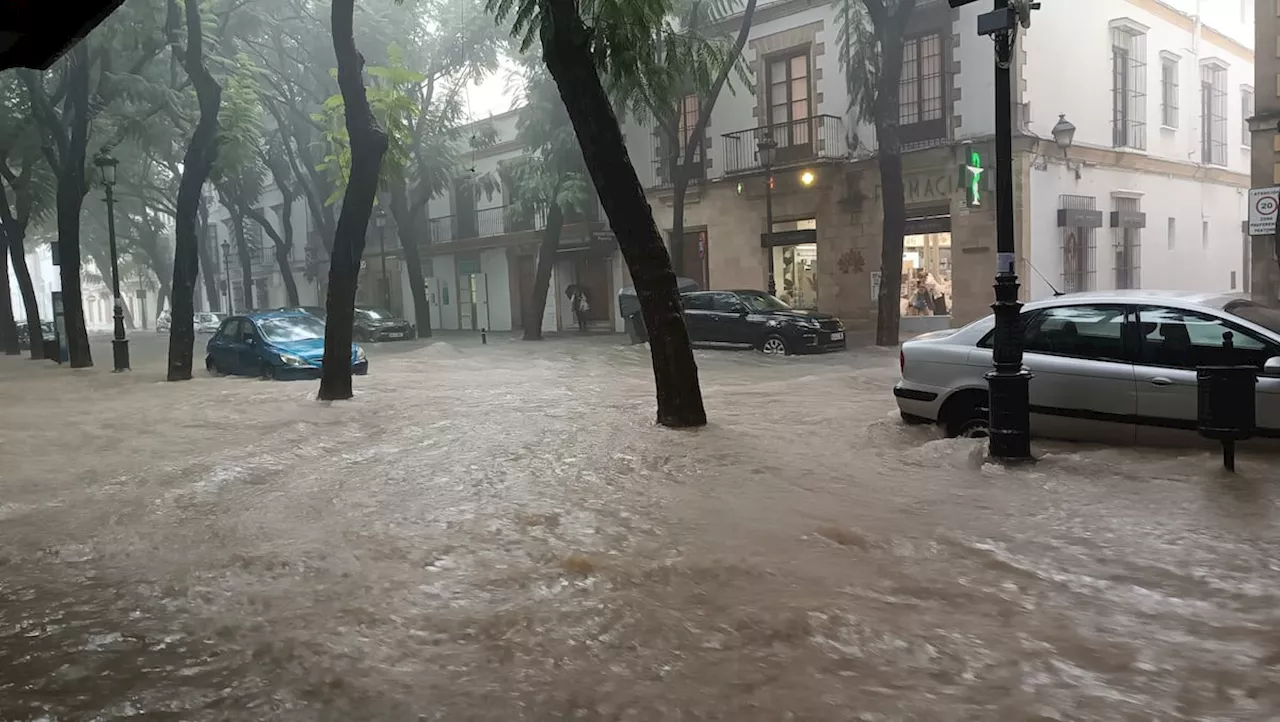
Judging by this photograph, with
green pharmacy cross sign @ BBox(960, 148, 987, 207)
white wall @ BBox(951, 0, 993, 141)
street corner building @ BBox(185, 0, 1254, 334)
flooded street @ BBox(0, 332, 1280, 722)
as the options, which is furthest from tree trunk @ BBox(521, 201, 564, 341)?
flooded street @ BBox(0, 332, 1280, 722)

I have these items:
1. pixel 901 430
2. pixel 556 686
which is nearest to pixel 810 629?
pixel 556 686

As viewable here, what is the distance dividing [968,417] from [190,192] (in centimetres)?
1494

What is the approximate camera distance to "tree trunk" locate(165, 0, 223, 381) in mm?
16734

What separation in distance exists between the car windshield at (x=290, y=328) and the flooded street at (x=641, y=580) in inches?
280

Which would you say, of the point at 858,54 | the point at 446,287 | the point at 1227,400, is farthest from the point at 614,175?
the point at 446,287

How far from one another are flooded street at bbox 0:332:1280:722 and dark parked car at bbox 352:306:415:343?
20.8 meters

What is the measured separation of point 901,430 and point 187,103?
66.7 ft

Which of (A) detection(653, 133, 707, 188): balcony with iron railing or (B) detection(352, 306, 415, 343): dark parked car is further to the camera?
(B) detection(352, 306, 415, 343): dark parked car

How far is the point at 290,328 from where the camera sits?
698 inches

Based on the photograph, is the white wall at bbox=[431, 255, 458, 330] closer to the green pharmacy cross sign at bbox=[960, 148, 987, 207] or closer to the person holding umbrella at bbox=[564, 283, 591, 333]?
the person holding umbrella at bbox=[564, 283, 591, 333]

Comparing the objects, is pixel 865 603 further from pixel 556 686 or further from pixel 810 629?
pixel 556 686

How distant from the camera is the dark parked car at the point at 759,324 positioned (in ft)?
63.4

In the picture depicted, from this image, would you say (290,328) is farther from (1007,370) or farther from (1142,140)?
(1142,140)

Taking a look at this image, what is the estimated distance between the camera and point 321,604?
503 centimetres
